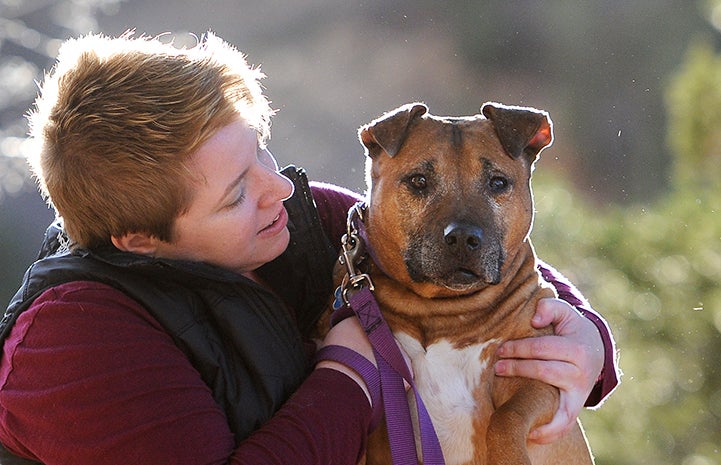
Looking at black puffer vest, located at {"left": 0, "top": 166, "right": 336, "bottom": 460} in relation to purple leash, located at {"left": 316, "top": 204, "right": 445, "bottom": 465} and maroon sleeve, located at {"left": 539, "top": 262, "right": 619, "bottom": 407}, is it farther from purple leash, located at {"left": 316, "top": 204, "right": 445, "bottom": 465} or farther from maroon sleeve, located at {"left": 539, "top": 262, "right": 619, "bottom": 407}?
maroon sleeve, located at {"left": 539, "top": 262, "right": 619, "bottom": 407}

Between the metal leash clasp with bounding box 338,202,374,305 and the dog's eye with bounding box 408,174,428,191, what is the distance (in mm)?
168

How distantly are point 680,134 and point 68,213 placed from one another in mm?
3419

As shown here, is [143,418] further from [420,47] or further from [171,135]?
[420,47]

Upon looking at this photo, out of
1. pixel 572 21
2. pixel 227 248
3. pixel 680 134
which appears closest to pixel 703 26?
pixel 572 21

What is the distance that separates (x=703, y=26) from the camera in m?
11.4

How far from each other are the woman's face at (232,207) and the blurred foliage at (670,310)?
2334 millimetres

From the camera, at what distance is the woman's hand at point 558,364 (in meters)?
2.31

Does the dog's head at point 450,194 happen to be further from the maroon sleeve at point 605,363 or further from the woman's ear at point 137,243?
the woman's ear at point 137,243

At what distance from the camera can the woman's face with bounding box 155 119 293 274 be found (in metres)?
2.14

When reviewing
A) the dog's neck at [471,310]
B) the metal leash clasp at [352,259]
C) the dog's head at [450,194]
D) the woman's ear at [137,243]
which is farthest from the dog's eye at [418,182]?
the woman's ear at [137,243]

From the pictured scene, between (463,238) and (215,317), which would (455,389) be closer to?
(463,238)

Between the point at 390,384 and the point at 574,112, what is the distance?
386 inches

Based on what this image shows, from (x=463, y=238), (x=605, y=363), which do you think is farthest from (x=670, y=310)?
(x=463, y=238)

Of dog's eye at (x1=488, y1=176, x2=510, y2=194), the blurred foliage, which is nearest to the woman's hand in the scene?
dog's eye at (x1=488, y1=176, x2=510, y2=194)
